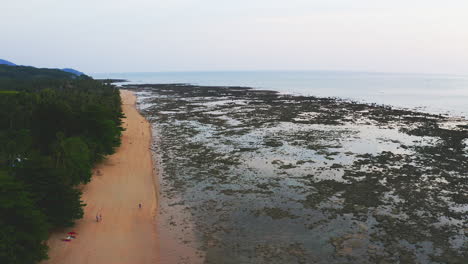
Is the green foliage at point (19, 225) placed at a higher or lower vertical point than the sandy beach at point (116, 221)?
higher

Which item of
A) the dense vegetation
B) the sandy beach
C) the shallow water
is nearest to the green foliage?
the dense vegetation

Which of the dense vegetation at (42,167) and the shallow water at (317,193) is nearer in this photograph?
the dense vegetation at (42,167)

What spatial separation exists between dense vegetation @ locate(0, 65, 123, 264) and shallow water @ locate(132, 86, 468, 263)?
22.5 feet

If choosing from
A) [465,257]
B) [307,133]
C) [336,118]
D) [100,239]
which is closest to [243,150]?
[307,133]

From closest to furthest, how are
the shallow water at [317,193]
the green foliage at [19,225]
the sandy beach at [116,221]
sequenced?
the green foliage at [19,225] → the sandy beach at [116,221] → the shallow water at [317,193]

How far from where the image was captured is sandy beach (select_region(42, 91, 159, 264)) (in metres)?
17.3

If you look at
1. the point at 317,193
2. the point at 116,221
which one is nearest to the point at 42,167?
the point at 116,221

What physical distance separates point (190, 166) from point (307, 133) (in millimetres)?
22767

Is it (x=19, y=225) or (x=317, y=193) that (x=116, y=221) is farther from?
(x=317, y=193)

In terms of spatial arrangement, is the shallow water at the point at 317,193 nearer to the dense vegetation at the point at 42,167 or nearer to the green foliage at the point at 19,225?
the dense vegetation at the point at 42,167

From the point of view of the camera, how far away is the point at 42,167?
18.2 m

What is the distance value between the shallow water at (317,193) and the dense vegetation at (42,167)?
22.5ft

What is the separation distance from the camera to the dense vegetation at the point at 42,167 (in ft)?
47.4

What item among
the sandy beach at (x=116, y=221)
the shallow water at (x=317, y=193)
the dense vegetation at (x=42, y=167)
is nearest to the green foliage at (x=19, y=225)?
the dense vegetation at (x=42, y=167)
